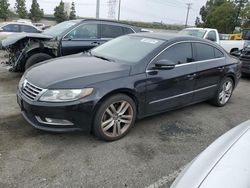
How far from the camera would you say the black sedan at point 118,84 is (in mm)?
3387

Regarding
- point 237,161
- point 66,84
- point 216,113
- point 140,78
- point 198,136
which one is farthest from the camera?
point 216,113

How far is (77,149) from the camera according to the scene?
139 inches

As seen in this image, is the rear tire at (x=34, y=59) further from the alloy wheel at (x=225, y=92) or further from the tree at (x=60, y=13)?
the tree at (x=60, y=13)

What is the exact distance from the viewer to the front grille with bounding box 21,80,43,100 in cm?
344

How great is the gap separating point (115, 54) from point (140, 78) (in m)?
0.81

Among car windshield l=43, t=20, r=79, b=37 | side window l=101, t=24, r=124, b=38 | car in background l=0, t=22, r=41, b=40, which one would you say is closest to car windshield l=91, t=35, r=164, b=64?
car windshield l=43, t=20, r=79, b=37

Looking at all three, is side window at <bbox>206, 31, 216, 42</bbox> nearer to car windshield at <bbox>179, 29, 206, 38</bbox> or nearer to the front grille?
car windshield at <bbox>179, 29, 206, 38</bbox>

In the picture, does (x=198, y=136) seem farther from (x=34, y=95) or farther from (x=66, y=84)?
(x=34, y=95)

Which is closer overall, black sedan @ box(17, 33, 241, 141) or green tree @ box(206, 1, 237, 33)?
black sedan @ box(17, 33, 241, 141)

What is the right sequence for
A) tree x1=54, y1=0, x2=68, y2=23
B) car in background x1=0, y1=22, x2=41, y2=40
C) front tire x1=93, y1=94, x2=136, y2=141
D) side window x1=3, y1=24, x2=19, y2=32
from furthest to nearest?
tree x1=54, y1=0, x2=68, y2=23, side window x1=3, y1=24, x2=19, y2=32, car in background x1=0, y1=22, x2=41, y2=40, front tire x1=93, y1=94, x2=136, y2=141

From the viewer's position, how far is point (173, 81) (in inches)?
170

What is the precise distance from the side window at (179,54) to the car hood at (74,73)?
0.78 m

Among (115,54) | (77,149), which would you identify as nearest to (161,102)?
(115,54)

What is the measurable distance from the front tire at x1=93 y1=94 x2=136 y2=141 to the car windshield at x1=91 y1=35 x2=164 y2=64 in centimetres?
68
